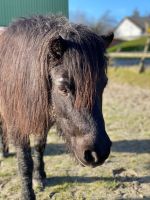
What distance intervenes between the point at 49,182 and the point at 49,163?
0.58 m

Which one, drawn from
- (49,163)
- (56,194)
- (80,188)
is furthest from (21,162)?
(49,163)

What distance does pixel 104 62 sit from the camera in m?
2.53

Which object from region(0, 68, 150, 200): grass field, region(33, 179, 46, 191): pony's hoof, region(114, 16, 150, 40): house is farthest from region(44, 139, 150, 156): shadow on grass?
region(114, 16, 150, 40): house

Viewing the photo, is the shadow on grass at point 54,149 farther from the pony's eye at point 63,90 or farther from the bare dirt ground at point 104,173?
the pony's eye at point 63,90

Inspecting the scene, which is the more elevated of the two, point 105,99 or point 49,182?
point 49,182

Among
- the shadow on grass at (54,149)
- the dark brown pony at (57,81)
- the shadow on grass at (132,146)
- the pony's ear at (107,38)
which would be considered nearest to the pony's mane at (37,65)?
the dark brown pony at (57,81)

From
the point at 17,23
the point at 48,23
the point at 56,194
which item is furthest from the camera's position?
the point at 56,194

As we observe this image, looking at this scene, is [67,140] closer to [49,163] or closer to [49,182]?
[49,182]

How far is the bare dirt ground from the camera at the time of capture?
3652 mm

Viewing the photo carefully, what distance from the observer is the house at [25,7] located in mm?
3895

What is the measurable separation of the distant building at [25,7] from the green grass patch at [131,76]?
707cm

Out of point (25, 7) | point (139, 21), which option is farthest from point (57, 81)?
point (139, 21)

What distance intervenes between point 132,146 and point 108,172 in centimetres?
111

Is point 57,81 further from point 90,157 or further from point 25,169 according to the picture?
point 25,169
